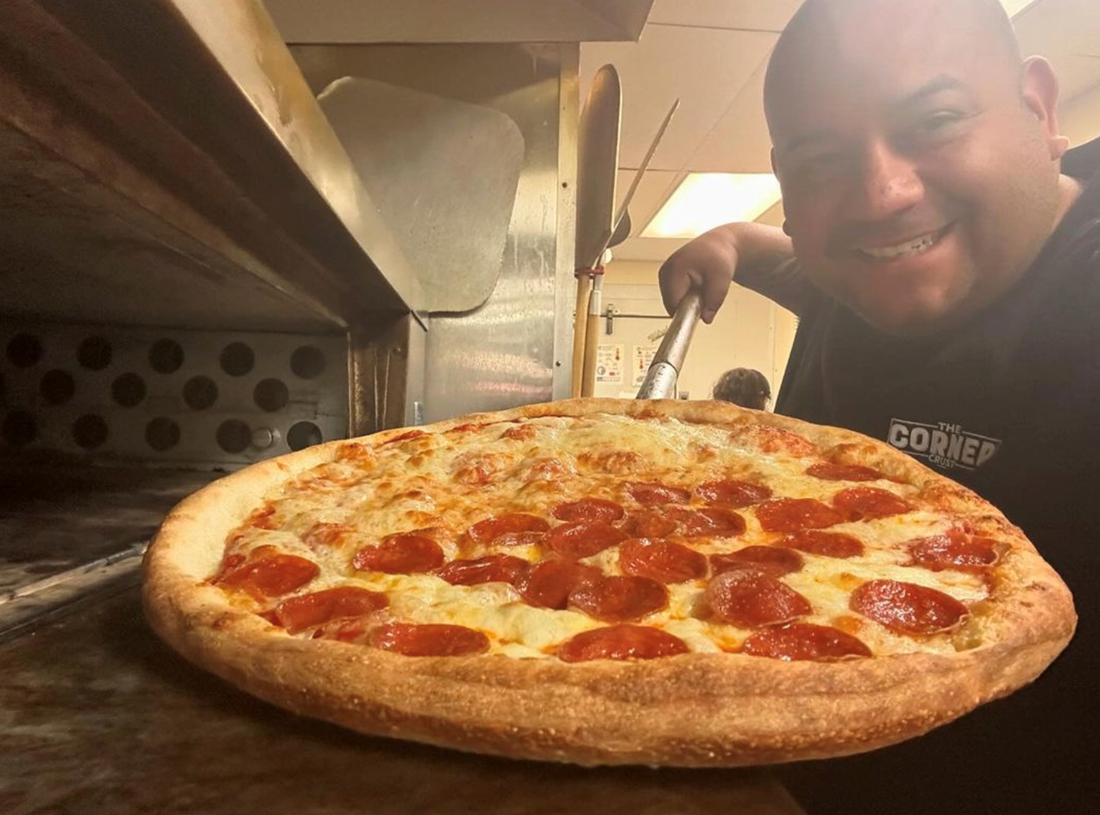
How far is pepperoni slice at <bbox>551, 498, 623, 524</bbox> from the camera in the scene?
3.43 feet

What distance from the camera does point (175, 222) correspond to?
3.10 ft

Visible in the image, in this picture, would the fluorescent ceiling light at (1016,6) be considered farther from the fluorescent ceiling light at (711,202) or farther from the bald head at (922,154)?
the fluorescent ceiling light at (711,202)

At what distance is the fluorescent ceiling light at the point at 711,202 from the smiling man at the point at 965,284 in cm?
315

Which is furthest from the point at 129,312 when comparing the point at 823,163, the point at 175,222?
the point at 823,163

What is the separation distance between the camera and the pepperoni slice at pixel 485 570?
849mm

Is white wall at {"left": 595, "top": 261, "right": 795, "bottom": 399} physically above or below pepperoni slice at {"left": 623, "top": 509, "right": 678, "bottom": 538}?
above

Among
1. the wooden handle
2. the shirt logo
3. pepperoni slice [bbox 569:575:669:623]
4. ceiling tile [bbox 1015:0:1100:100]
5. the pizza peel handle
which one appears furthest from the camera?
the wooden handle

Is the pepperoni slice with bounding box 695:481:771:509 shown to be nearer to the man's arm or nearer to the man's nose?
the man's nose

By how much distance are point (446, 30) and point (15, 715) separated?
2.05 m

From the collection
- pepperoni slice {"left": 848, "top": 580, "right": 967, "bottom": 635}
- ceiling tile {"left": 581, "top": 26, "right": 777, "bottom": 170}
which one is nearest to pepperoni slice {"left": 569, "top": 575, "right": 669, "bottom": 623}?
pepperoni slice {"left": 848, "top": 580, "right": 967, "bottom": 635}

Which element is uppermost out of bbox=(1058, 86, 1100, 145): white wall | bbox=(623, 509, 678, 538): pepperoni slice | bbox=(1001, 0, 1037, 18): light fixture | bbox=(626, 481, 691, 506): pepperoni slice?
bbox=(1001, 0, 1037, 18): light fixture

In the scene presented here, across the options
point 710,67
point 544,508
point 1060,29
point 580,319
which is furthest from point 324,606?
point 710,67

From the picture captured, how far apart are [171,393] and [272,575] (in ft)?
4.39

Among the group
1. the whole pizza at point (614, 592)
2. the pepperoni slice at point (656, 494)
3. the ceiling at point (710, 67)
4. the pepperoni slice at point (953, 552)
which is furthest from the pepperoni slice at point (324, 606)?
the ceiling at point (710, 67)
